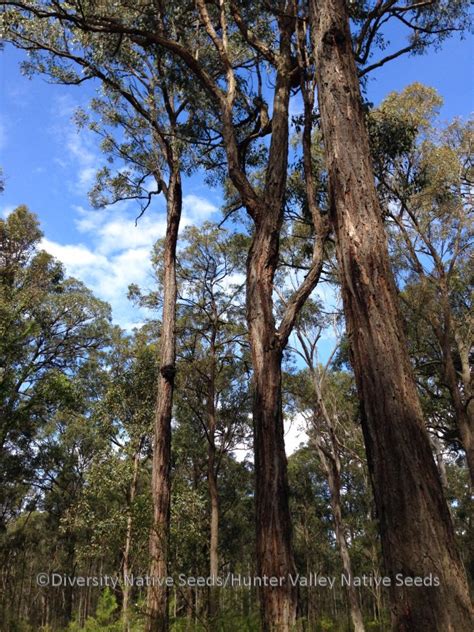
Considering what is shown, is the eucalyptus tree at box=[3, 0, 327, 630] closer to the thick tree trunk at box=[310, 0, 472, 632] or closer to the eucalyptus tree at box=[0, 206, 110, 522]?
the thick tree trunk at box=[310, 0, 472, 632]

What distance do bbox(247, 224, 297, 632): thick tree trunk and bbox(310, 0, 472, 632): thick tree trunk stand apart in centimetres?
182

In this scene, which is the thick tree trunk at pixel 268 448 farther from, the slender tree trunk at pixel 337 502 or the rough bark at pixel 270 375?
the slender tree trunk at pixel 337 502

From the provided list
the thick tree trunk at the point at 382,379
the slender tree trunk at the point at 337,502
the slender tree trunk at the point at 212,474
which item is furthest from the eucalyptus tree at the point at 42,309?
the thick tree trunk at the point at 382,379

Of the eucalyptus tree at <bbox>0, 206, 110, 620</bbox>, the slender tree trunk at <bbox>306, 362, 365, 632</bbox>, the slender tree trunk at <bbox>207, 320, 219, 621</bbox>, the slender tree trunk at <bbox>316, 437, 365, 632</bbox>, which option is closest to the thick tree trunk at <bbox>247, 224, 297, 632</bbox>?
the eucalyptus tree at <bbox>0, 206, 110, 620</bbox>

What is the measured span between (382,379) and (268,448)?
6.61 ft

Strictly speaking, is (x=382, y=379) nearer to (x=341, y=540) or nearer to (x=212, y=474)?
(x=212, y=474)

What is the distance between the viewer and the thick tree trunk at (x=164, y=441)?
20.0 ft

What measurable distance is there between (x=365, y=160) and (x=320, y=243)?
7.46 feet

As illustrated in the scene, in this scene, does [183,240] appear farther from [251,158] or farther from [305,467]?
[305,467]

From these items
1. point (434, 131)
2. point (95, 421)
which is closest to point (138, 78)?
point (434, 131)

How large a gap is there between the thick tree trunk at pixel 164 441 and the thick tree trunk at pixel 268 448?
4.61 feet

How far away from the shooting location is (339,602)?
39.0 meters

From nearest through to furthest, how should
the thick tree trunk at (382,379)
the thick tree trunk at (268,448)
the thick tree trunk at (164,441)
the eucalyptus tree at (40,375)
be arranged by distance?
the thick tree trunk at (382,379)
the thick tree trunk at (268,448)
the thick tree trunk at (164,441)
the eucalyptus tree at (40,375)

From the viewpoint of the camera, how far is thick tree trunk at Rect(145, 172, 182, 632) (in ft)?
20.0
